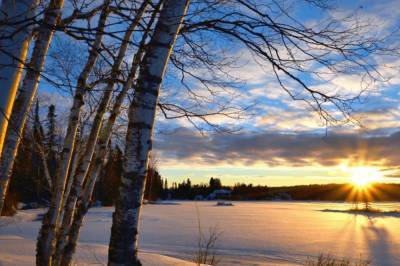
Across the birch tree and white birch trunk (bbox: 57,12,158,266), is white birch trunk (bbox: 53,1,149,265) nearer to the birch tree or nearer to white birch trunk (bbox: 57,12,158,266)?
white birch trunk (bbox: 57,12,158,266)

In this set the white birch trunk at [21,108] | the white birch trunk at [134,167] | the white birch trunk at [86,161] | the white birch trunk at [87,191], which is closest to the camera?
the white birch trunk at [134,167]

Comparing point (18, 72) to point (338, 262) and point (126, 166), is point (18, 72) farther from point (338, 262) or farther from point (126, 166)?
point (338, 262)

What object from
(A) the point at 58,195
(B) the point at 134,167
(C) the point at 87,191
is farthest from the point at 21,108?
(C) the point at 87,191

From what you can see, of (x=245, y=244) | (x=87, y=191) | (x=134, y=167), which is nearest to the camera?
(x=134, y=167)

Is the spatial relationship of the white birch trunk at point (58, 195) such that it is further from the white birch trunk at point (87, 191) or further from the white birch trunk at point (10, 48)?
the white birch trunk at point (10, 48)

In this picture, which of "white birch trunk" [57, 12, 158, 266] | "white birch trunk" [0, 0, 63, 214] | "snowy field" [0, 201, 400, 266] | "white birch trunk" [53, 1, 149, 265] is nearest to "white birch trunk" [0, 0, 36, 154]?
"white birch trunk" [0, 0, 63, 214]

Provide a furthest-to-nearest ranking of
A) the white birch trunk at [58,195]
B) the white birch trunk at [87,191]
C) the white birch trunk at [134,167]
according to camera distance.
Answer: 1. the white birch trunk at [87,191]
2. the white birch trunk at [58,195]
3. the white birch trunk at [134,167]

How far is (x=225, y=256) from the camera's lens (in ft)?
34.2

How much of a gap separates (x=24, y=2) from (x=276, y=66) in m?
1.94

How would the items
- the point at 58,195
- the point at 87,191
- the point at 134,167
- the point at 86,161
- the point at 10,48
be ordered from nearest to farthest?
1. the point at 10,48
2. the point at 134,167
3. the point at 58,195
4. the point at 86,161
5. the point at 87,191

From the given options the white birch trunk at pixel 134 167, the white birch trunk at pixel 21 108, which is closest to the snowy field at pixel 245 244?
the white birch trunk at pixel 21 108

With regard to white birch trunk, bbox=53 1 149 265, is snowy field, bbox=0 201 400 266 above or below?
below

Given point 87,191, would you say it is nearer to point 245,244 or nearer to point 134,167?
point 134,167

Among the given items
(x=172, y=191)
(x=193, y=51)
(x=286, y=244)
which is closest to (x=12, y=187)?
(x=286, y=244)
